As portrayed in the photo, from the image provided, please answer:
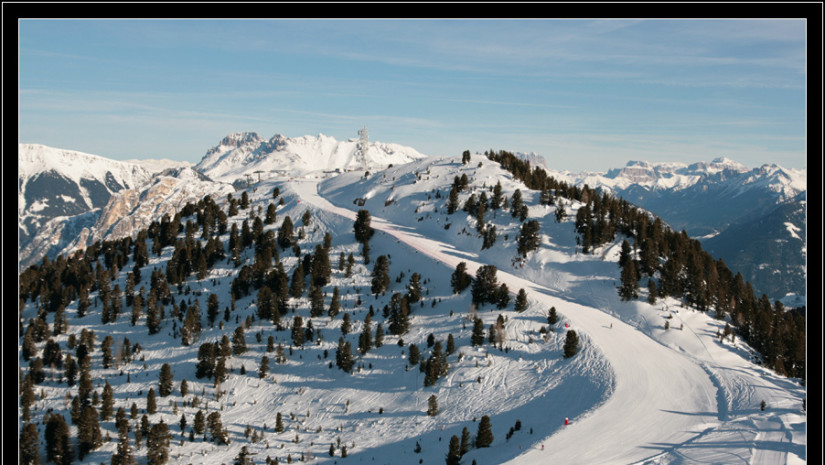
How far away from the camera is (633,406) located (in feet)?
144

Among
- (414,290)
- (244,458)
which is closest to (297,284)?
(414,290)

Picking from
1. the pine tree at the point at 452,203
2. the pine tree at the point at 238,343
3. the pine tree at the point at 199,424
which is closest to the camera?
the pine tree at the point at 199,424

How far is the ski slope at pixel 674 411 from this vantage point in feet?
113

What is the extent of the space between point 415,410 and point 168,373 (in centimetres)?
3692

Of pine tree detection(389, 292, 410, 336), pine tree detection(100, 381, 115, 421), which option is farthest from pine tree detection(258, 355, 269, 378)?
pine tree detection(100, 381, 115, 421)

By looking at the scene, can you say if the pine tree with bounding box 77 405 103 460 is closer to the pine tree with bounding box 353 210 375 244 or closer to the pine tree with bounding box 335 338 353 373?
the pine tree with bounding box 335 338 353 373

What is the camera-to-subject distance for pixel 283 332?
74.5 m

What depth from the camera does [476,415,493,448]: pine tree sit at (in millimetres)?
43406

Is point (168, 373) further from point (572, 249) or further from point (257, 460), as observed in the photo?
point (572, 249)

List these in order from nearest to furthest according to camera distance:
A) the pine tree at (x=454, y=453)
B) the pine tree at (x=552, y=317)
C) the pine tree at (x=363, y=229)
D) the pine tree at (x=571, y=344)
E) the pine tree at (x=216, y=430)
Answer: the pine tree at (x=454, y=453), the pine tree at (x=216, y=430), the pine tree at (x=571, y=344), the pine tree at (x=552, y=317), the pine tree at (x=363, y=229)

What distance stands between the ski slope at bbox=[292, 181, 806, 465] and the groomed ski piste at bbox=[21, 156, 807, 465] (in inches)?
7.9

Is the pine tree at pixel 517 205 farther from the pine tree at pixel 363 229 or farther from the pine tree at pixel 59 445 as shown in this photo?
the pine tree at pixel 59 445

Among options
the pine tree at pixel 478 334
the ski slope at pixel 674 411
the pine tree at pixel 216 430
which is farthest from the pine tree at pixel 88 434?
the pine tree at pixel 478 334

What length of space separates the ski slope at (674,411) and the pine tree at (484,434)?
1.42 m
